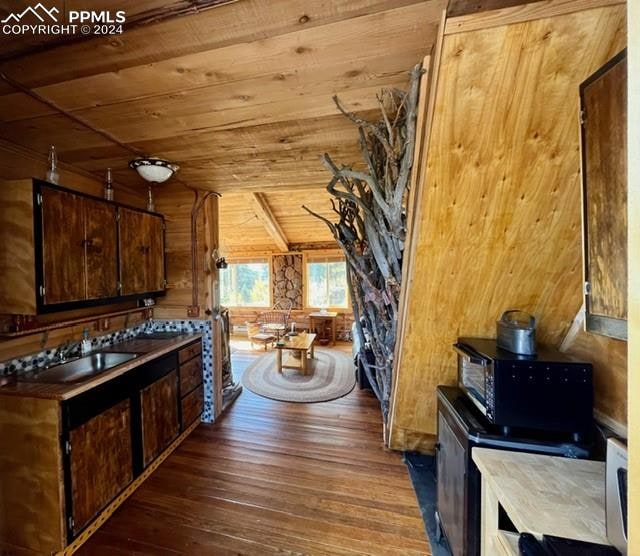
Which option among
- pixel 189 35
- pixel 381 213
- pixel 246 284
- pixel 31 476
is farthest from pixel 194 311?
pixel 246 284

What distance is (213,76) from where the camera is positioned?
1.23 metres

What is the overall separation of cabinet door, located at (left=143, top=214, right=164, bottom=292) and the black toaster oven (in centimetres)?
281

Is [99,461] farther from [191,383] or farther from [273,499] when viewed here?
[273,499]

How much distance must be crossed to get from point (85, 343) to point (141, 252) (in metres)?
0.87

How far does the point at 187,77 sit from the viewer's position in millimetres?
1232

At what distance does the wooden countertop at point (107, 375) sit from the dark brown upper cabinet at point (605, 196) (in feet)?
8.00

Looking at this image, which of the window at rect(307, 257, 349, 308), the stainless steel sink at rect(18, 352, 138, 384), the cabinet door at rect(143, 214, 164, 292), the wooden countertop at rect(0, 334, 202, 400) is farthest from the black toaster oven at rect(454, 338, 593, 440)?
the window at rect(307, 257, 349, 308)

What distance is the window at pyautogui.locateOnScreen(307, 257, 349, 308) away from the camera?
713cm

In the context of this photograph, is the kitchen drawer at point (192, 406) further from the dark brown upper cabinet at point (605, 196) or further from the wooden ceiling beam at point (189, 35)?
the dark brown upper cabinet at point (605, 196)

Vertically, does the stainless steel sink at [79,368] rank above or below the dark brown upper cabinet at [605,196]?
below

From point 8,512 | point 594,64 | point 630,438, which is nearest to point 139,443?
point 8,512

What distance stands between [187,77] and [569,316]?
2258 millimetres

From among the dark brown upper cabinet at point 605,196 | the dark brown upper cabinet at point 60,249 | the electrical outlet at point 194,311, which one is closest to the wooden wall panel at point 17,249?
the dark brown upper cabinet at point 60,249

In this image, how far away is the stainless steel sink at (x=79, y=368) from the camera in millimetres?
1846
